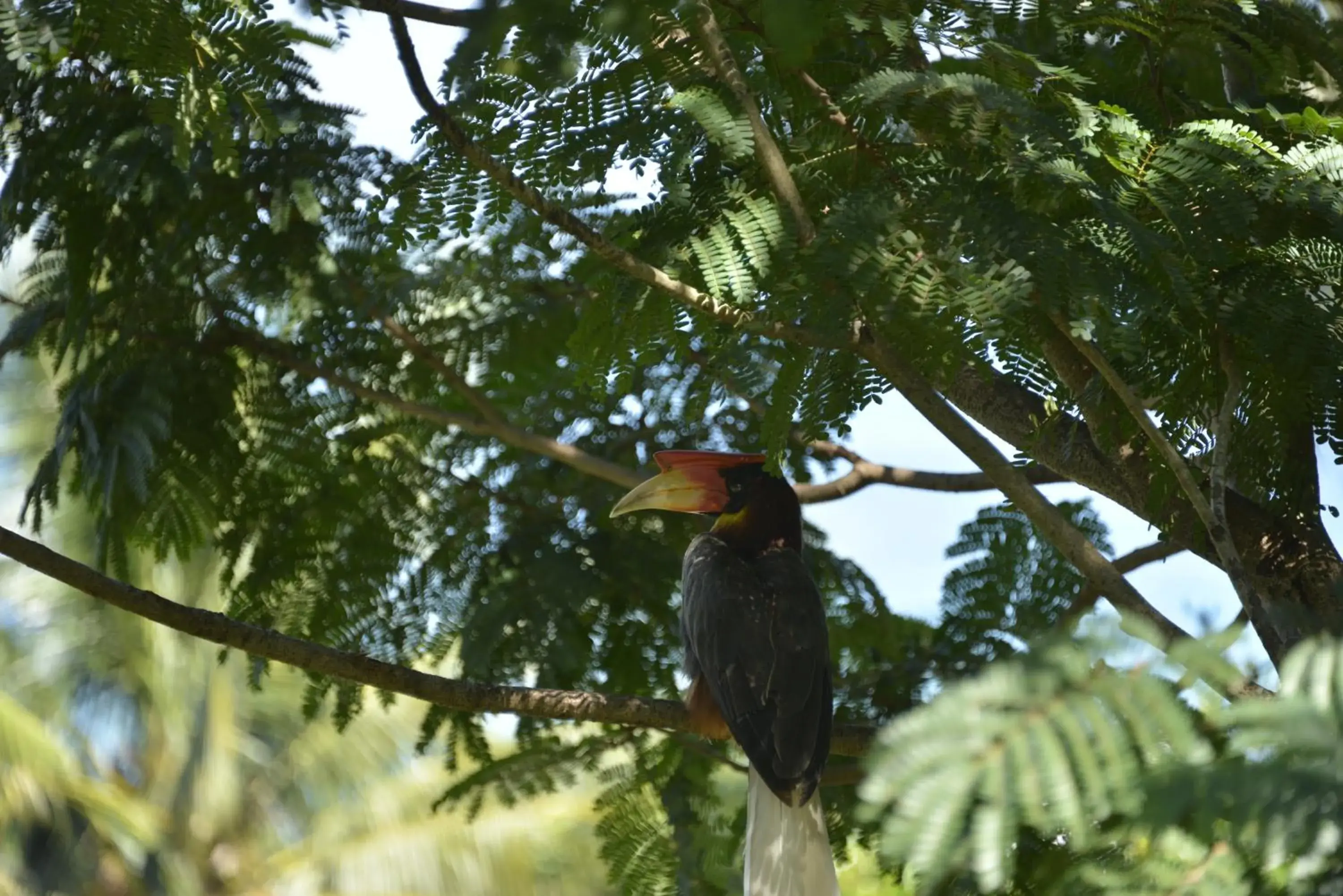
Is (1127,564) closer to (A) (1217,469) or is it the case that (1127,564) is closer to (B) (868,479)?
(B) (868,479)

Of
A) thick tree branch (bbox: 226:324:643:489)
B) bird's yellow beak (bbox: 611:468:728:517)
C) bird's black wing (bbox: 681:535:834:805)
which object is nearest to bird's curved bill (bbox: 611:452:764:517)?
Answer: bird's yellow beak (bbox: 611:468:728:517)

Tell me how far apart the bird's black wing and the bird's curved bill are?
25cm

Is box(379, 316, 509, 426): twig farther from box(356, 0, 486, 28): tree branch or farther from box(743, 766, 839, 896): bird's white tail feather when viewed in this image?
box(356, 0, 486, 28): tree branch

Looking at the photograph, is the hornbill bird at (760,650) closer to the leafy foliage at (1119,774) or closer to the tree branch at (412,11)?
the tree branch at (412,11)

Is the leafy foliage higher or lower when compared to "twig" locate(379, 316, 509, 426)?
lower

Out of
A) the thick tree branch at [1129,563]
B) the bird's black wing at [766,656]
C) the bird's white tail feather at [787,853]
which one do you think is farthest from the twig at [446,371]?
the thick tree branch at [1129,563]

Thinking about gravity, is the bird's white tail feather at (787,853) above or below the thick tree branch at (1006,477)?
below

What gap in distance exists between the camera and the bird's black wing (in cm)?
416

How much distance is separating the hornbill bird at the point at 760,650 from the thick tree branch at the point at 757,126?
5.20ft

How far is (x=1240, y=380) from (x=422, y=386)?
10.3ft

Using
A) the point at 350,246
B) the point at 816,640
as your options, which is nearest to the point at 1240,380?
the point at 816,640

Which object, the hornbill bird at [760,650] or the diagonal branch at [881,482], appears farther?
the diagonal branch at [881,482]

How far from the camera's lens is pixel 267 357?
510 centimetres

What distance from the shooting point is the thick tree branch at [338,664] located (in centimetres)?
328
